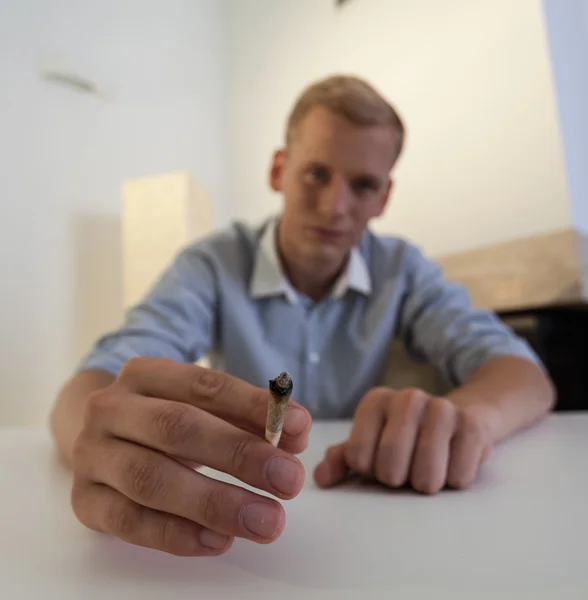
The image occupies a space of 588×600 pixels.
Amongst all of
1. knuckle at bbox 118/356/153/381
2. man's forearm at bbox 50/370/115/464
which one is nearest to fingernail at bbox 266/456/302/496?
knuckle at bbox 118/356/153/381

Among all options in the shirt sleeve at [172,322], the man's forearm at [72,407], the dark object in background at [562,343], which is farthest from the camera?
the dark object in background at [562,343]

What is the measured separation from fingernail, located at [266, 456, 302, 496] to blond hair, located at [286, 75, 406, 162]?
600mm

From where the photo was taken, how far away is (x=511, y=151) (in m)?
1.11

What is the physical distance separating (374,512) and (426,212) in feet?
3.56

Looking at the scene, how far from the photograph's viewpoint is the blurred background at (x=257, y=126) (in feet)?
3.54

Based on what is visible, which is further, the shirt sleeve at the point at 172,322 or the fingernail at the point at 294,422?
the shirt sleeve at the point at 172,322

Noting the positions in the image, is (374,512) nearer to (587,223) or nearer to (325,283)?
(325,283)

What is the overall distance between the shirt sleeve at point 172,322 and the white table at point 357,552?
0.23 meters

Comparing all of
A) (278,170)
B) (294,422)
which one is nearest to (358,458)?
(294,422)

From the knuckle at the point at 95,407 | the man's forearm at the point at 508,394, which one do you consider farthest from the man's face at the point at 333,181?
the knuckle at the point at 95,407

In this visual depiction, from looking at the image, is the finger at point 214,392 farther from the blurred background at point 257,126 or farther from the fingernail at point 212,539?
the blurred background at point 257,126

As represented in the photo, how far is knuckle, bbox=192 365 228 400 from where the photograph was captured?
0.27 metres

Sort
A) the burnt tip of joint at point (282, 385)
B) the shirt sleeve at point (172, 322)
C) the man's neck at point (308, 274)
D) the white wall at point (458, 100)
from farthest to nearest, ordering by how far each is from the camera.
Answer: the white wall at point (458, 100) → the man's neck at point (308, 274) → the shirt sleeve at point (172, 322) → the burnt tip of joint at point (282, 385)

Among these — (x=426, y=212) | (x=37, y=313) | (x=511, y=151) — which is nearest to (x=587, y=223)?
(x=511, y=151)
